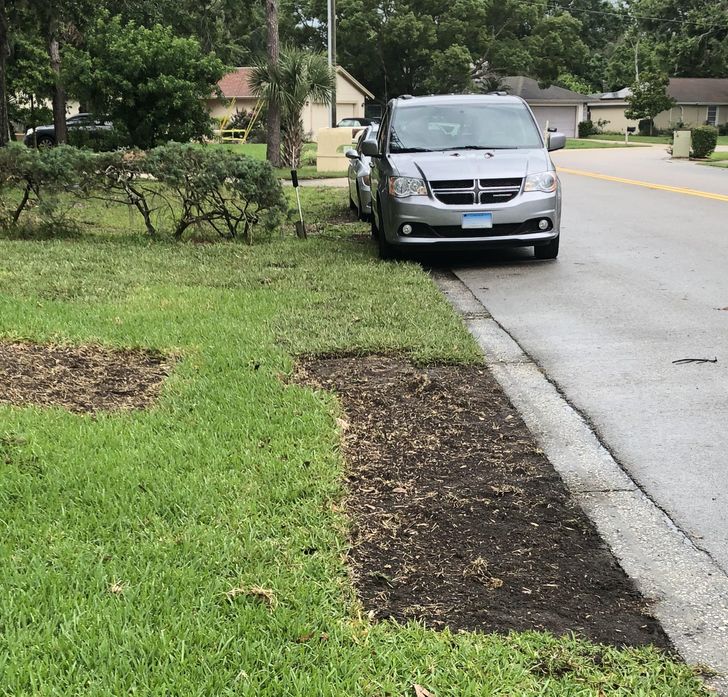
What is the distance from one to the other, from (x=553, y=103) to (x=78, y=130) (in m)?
44.9

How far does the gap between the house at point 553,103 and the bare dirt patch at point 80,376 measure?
6263cm

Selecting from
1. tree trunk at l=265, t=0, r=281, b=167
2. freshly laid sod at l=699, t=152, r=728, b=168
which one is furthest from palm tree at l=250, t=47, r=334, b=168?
freshly laid sod at l=699, t=152, r=728, b=168

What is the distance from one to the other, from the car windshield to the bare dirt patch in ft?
17.6

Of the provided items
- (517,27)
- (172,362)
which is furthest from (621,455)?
(517,27)

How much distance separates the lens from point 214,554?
314 cm

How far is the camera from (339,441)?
169 inches

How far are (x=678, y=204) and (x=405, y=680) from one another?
48.1 ft

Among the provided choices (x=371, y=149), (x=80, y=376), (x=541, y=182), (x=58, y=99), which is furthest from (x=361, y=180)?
(x=58, y=99)

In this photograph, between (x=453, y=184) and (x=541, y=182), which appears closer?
(x=453, y=184)

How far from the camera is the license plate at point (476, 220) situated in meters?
9.22

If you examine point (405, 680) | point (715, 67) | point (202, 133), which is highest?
point (715, 67)

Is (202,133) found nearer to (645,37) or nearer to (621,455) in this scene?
(621,455)

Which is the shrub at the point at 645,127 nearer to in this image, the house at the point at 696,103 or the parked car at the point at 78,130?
the house at the point at 696,103

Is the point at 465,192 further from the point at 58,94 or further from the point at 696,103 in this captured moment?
the point at 696,103
